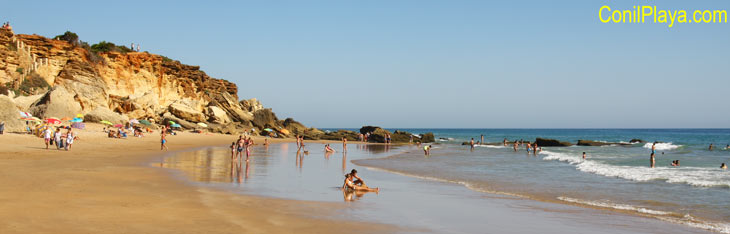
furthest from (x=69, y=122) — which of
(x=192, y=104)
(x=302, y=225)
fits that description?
(x=302, y=225)

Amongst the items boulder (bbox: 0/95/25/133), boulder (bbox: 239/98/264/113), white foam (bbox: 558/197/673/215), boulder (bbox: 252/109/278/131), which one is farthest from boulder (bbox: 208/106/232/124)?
white foam (bbox: 558/197/673/215)

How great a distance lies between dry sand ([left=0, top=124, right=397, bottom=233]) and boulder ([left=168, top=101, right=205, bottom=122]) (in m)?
37.7

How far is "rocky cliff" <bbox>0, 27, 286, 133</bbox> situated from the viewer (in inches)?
1590

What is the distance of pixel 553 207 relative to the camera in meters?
12.2

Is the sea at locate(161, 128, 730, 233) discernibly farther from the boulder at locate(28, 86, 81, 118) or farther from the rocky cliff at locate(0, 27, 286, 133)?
the rocky cliff at locate(0, 27, 286, 133)

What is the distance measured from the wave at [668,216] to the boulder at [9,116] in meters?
29.3

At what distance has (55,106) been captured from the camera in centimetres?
3647

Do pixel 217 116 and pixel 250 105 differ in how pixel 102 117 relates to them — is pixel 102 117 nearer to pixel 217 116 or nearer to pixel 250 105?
pixel 217 116

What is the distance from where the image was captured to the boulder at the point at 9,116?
95.7 feet

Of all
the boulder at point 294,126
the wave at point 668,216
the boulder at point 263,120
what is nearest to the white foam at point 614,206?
the wave at point 668,216

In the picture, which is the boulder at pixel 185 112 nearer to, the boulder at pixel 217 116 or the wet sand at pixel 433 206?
the boulder at pixel 217 116

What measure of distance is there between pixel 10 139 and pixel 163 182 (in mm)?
16568

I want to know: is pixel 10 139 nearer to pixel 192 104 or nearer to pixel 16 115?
pixel 16 115

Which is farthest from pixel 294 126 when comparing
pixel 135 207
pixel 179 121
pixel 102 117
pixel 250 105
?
pixel 135 207
